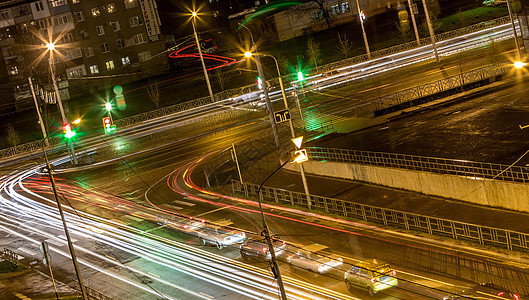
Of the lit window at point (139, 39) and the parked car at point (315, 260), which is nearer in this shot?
the parked car at point (315, 260)

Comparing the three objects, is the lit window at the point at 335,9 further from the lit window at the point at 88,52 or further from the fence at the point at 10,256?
the fence at the point at 10,256

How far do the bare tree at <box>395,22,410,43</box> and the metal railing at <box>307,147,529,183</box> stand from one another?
36.6 meters

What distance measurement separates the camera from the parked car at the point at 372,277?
20188 mm

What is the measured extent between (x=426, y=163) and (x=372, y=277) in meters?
14.4

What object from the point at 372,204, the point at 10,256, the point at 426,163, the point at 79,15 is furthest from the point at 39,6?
the point at 372,204

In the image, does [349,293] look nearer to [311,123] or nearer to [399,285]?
[399,285]

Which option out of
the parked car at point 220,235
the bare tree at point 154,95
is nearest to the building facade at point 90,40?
the bare tree at point 154,95

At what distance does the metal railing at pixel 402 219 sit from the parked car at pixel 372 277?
190 inches

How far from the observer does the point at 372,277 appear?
66.4 ft

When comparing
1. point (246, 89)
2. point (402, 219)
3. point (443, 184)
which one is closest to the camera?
point (402, 219)

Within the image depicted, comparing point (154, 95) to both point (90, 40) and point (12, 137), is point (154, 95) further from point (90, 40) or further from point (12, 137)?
point (12, 137)

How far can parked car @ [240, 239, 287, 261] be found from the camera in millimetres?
25625

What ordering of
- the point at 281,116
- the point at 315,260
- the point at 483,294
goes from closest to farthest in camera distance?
the point at 483,294, the point at 315,260, the point at 281,116

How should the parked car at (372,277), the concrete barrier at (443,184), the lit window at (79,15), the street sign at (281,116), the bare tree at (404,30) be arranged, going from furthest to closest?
the lit window at (79,15), the bare tree at (404,30), the street sign at (281,116), the concrete barrier at (443,184), the parked car at (372,277)
